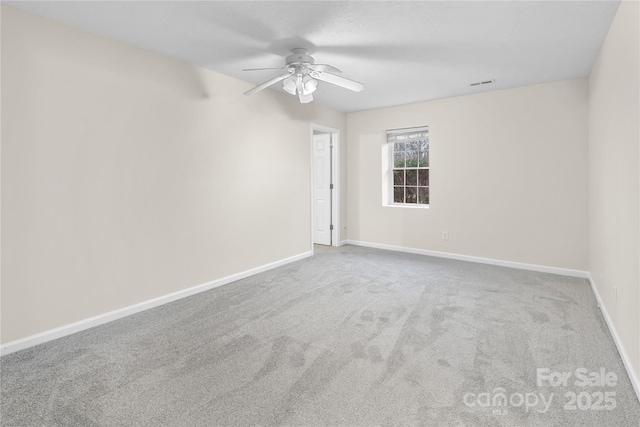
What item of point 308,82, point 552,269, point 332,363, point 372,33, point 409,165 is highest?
point 372,33

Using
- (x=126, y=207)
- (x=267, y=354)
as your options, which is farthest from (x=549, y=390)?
(x=126, y=207)

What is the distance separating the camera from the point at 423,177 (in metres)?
5.48

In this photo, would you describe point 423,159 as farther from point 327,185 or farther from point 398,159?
point 327,185

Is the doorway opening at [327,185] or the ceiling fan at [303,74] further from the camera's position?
the doorway opening at [327,185]

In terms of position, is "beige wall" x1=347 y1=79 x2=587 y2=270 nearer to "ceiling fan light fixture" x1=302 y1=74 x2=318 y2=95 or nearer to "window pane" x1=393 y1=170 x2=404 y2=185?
"window pane" x1=393 y1=170 x2=404 y2=185

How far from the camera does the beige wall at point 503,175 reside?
4.06 m

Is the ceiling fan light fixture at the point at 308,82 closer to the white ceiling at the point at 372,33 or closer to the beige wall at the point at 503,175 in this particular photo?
the white ceiling at the point at 372,33

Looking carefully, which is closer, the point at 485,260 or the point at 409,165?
the point at 485,260

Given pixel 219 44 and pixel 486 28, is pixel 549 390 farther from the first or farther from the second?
pixel 219 44

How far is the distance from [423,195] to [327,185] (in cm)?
165

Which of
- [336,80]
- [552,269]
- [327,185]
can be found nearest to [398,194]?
[327,185]

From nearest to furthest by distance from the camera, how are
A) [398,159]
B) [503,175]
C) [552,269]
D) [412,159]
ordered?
[552,269]
[503,175]
[412,159]
[398,159]

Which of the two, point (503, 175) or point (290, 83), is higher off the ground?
point (290, 83)

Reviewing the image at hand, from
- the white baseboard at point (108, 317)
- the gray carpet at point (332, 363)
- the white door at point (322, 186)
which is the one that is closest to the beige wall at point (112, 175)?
the white baseboard at point (108, 317)
